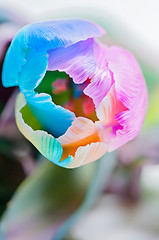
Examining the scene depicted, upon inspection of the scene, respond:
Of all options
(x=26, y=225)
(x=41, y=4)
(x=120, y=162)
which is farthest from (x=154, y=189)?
(x=41, y=4)

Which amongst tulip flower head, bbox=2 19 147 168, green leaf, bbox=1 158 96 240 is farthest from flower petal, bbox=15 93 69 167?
green leaf, bbox=1 158 96 240

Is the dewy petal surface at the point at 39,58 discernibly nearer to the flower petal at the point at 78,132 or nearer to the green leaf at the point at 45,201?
Result: the flower petal at the point at 78,132

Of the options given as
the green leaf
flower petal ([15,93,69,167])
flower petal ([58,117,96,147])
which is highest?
flower petal ([58,117,96,147])

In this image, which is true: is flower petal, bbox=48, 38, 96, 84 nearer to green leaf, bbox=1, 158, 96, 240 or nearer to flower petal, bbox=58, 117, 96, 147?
flower petal, bbox=58, 117, 96, 147

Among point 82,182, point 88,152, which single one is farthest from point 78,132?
point 82,182

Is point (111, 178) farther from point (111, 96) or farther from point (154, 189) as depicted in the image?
point (111, 96)

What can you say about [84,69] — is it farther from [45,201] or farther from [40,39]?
[45,201]

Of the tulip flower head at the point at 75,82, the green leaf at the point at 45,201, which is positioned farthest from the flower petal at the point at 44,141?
the green leaf at the point at 45,201
